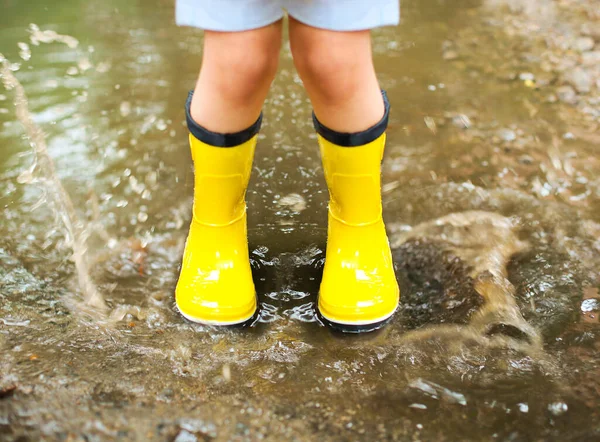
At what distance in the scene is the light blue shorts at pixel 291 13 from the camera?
839 mm

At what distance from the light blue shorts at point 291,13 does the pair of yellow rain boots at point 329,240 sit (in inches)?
8.2

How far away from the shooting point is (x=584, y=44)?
7.38ft

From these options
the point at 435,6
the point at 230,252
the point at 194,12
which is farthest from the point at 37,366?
the point at 435,6

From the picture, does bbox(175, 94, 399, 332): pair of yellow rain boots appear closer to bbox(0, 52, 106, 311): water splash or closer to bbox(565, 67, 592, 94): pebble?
bbox(0, 52, 106, 311): water splash

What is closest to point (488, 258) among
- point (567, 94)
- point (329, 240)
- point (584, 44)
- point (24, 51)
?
point (329, 240)

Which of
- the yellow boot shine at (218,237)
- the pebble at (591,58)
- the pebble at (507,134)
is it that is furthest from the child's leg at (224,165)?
the pebble at (591,58)

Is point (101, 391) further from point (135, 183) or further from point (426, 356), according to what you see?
point (135, 183)

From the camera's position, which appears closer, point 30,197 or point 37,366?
point 37,366

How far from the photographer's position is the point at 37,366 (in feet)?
2.87

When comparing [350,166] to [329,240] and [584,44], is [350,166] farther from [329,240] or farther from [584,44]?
[584,44]

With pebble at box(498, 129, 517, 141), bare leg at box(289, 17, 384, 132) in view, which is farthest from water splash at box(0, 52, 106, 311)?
pebble at box(498, 129, 517, 141)

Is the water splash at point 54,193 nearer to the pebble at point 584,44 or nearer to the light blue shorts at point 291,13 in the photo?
the light blue shorts at point 291,13

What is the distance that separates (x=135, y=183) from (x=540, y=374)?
40.8 inches

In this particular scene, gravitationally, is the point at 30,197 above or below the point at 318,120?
Result: below
